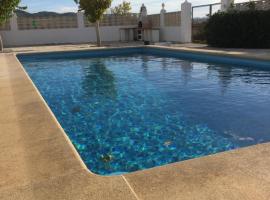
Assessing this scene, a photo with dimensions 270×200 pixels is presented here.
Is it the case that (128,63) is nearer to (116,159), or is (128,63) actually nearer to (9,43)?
(116,159)

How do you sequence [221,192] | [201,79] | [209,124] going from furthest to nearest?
1. [201,79]
2. [209,124]
3. [221,192]

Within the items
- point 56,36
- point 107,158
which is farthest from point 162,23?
point 107,158

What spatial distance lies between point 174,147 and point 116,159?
2.75 feet

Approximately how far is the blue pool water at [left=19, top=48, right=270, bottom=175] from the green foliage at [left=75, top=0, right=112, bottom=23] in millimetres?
6997

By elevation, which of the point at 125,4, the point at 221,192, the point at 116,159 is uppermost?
the point at 125,4

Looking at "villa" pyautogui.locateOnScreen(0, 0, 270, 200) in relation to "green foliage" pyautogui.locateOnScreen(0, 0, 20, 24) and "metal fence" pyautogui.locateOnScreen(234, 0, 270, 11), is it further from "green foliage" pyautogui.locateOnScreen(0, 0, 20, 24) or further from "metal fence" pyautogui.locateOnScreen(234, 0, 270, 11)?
"green foliage" pyautogui.locateOnScreen(0, 0, 20, 24)

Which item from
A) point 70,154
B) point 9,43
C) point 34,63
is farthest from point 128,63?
point 9,43

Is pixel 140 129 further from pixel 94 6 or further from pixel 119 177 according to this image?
pixel 94 6

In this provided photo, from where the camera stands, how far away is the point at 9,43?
20.4m

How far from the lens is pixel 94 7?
1662 cm

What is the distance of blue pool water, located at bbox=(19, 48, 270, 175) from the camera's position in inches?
168

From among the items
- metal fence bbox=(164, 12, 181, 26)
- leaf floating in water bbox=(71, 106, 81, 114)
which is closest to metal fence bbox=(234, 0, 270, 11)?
metal fence bbox=(164, 12, 181, 26)

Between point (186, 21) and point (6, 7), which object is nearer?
point (6, 7)

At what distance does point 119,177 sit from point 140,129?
7.90ft
